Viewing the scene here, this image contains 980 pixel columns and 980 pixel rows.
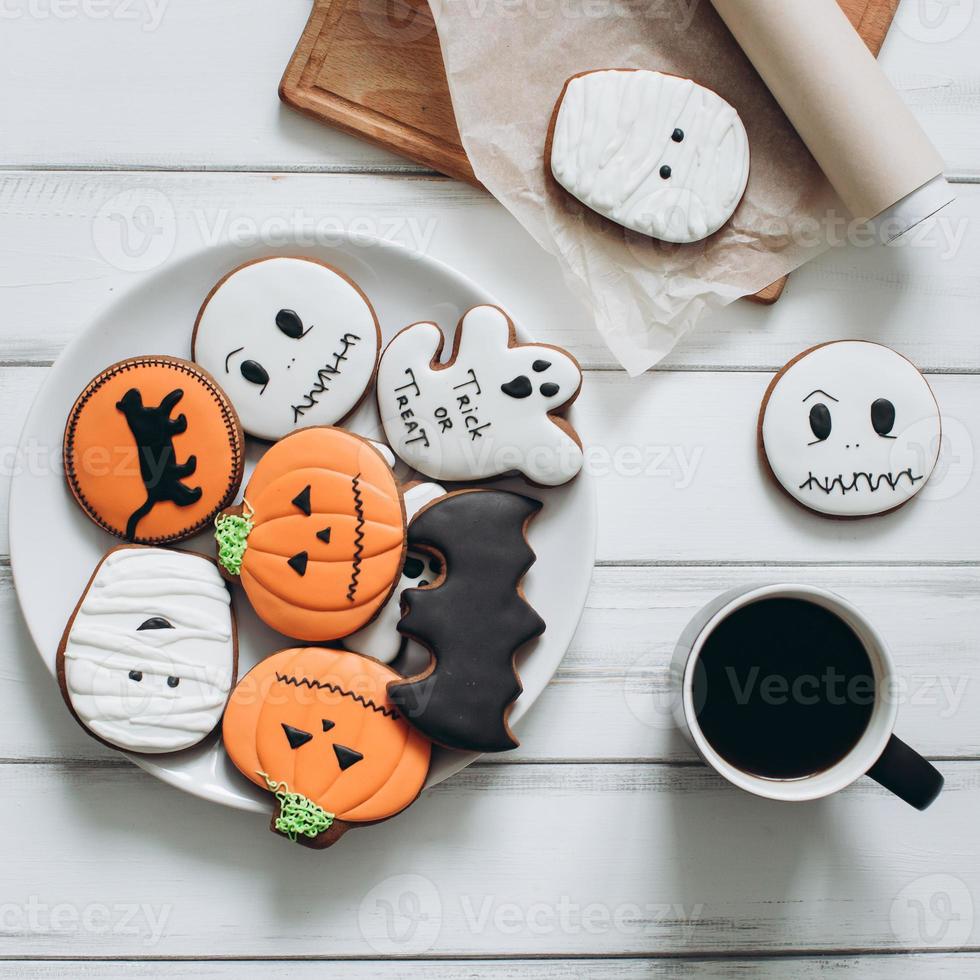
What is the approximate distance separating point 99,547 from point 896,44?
873 mm

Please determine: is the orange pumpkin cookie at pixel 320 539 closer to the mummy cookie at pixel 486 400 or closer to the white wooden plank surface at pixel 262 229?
the mummy cookie at pixel 486 400

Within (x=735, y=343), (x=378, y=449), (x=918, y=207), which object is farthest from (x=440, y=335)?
(x=918, y=207)

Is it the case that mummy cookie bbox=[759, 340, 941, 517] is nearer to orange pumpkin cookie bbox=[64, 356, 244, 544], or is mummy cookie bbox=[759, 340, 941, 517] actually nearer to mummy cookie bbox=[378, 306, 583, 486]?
mummy cookie bbox=[378, 306, 583, 486]

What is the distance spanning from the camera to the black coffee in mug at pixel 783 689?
0.73 m

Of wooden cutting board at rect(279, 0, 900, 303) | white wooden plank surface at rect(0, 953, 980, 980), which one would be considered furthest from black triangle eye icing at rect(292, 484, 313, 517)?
white wooden plank surface at rect(0, 953, 980, 980)

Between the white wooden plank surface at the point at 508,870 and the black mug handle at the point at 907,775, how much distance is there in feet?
0.51

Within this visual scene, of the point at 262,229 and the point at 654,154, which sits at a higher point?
the point at 654,154

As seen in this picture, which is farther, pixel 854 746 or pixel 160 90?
pixel 160 90

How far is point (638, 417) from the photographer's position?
86 cm

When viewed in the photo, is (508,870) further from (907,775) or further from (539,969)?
(907,775)

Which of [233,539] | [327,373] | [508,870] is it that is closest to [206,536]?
[233,539]

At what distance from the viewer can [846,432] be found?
86 cm

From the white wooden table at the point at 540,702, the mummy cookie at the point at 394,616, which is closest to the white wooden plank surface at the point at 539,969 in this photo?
the white wooden table at the point at 540,702

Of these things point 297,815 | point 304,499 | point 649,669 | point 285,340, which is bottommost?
point 297,815
